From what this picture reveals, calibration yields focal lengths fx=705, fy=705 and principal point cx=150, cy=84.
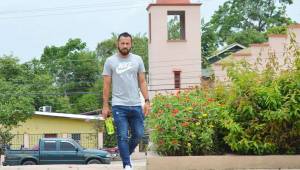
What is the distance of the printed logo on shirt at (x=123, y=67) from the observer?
8.52 meters

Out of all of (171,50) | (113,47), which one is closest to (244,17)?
(113,47)

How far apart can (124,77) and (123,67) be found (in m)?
0.12

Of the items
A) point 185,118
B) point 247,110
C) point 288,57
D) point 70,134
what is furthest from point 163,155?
point 70,134

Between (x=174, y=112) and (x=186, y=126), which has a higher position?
(x=174, y=112)

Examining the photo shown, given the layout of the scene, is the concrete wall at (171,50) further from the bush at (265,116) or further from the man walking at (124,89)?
the man walking at (124,89)

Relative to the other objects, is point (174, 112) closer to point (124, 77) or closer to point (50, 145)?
point (124, 77)

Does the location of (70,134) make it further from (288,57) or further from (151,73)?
(288,57)

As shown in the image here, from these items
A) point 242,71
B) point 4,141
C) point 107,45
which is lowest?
point 4,141

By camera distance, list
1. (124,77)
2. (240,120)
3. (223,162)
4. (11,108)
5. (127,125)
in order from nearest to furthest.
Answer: (124,77) < (127,125) < (223,162) < (240,120) < (11,108)

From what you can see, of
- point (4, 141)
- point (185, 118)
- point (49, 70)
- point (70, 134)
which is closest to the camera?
point (185, 118)

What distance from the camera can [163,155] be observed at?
398 inches

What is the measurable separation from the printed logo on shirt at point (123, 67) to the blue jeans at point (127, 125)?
429 millimetres

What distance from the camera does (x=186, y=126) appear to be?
9.89 metres

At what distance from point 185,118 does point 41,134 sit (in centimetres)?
3644
